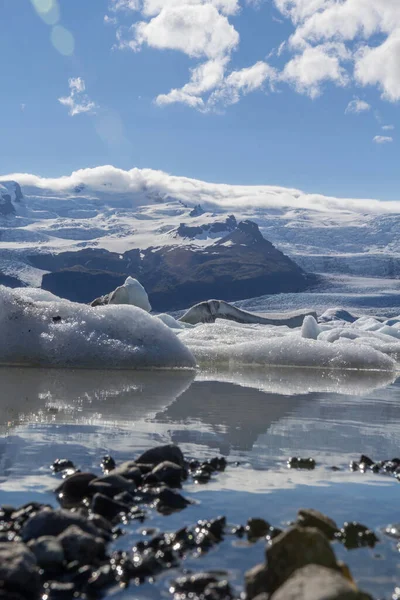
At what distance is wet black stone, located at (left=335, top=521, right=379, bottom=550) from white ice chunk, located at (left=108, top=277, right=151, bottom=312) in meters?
17.2

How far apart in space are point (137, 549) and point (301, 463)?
1.63 meters

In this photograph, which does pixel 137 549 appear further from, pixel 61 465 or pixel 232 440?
pixel 232 440

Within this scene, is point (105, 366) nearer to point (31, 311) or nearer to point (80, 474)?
point (31, 311)

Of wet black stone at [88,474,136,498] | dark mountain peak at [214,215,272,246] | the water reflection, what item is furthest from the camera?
dark mountain peak at [214,215,272,246]

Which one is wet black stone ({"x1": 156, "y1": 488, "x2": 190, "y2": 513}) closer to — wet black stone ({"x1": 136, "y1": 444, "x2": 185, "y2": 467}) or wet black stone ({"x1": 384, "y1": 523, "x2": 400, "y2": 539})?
wet black stone ({"x1": 136, "y1": 444, "x2": 185, "y2": 467})

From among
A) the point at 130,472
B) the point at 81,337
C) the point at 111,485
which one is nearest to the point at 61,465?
the point at 130,472

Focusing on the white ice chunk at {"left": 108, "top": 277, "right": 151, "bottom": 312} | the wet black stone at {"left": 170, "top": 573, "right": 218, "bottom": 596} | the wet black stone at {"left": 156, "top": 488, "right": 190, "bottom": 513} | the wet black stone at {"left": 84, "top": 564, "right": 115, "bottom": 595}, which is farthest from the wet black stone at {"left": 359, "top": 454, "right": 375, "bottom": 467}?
the white ice chunk at {"left": 108, "top": 277, "right": 151, "bottom": 312}

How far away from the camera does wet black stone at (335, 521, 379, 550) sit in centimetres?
245

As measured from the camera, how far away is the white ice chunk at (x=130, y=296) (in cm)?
1967

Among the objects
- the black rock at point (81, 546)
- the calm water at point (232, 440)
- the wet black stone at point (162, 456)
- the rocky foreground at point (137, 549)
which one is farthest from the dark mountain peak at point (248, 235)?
the black rock at point (81, 546)

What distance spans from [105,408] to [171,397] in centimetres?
124

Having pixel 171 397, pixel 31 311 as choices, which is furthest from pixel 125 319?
pixel 171 397

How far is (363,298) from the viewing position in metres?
87.7

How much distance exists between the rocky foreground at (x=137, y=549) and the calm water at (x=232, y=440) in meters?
0.08
